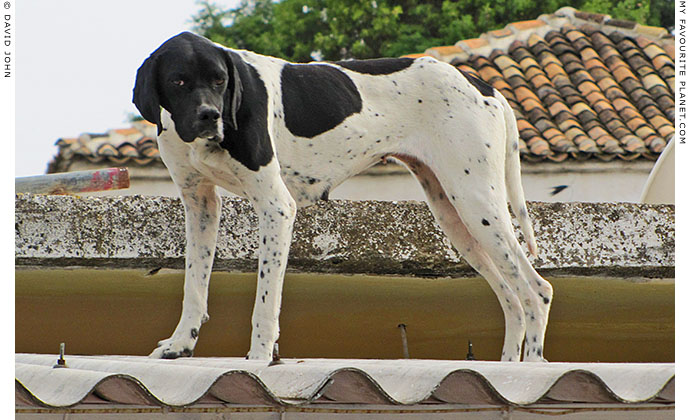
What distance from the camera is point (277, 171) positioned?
4.42 metres

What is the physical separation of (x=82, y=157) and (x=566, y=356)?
6798 mm

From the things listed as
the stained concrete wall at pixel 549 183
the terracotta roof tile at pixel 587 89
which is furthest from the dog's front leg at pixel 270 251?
the terracotta roof tile at pixel 587 89

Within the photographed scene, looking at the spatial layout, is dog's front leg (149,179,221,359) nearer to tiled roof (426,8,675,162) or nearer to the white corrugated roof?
the white corrugated roof

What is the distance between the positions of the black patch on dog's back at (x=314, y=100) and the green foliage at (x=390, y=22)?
15.9m

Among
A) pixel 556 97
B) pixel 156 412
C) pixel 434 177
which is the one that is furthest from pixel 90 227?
pixel 556 97

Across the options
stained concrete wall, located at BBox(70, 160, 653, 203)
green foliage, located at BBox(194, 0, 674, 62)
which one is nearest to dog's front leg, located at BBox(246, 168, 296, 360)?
stained concrete wall, located at BBox(70, 160, 653, 203)

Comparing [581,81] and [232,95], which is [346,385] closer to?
[232,95]

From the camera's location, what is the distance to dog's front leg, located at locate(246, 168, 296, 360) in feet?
14.1

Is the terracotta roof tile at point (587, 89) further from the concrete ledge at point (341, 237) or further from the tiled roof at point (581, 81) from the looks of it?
the concrete ledge at point (341, 237)

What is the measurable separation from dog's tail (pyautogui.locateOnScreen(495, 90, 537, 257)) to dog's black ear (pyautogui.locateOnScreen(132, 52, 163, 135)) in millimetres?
1734

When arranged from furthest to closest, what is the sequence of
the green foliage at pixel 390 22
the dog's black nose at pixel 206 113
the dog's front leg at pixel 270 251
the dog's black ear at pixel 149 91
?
the green foliage at pixel 390 22 → the dog's front leg at pixel 270 251 → the dog's black ear at pixel 149 91 → the dog's black nose at pixel 206 113

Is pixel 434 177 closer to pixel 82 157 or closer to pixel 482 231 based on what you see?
pixel 482 231

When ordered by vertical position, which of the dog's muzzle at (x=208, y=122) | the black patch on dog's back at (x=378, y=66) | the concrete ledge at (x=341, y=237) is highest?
the black patch on dog's back at (x=378, y=66)

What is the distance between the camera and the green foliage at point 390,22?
21250 millimetres
